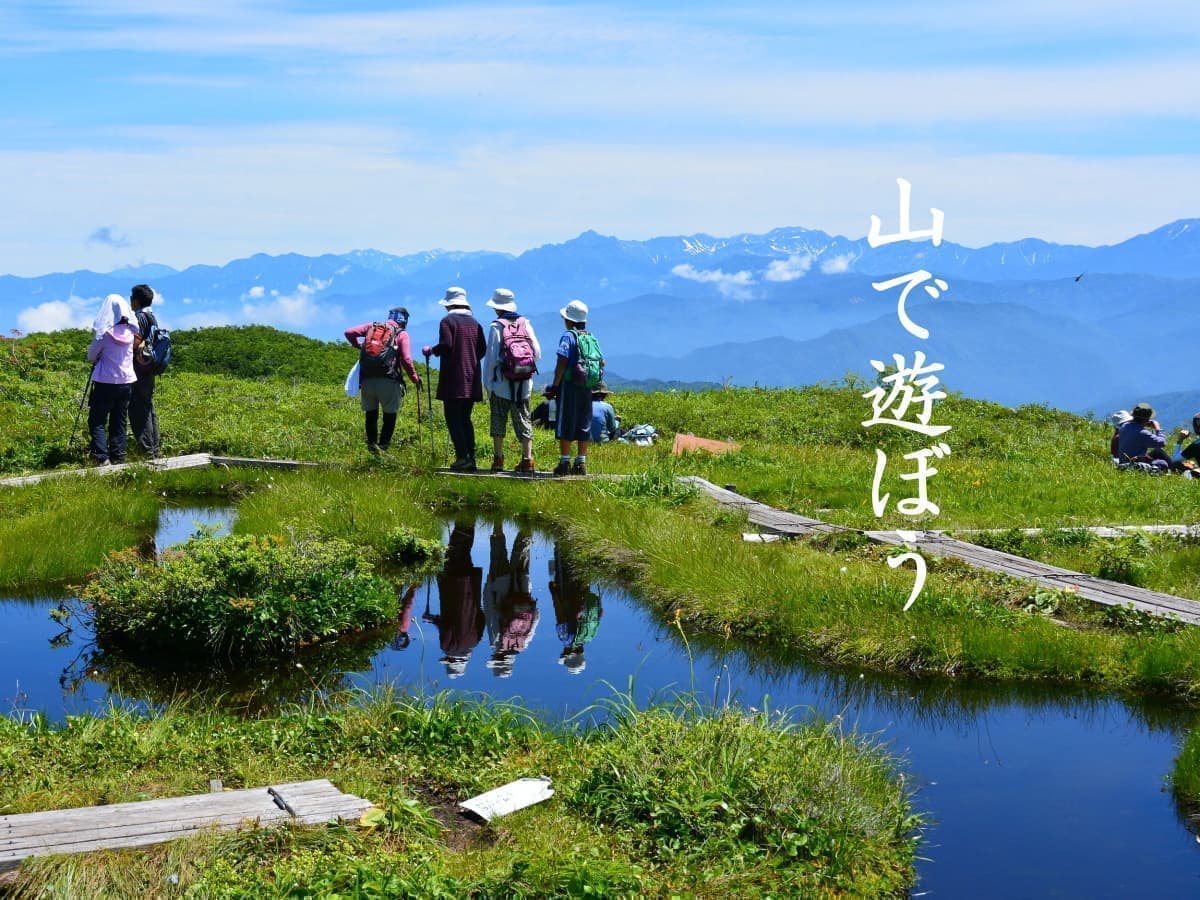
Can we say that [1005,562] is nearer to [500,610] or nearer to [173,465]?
[500,610]

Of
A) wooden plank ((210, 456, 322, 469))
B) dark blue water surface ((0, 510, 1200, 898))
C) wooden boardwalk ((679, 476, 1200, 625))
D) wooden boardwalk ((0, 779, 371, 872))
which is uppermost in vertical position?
wooden plank ((210, 456, 322, 469))

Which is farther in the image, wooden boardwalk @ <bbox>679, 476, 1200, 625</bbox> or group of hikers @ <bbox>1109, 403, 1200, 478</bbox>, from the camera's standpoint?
group of hikers @ <bbox>1109, 403, 1200, 478</bbox>

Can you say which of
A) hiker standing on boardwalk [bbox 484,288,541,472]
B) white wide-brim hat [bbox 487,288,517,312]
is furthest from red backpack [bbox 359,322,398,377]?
white wide-brim hat [bbox 487,288,517,312]

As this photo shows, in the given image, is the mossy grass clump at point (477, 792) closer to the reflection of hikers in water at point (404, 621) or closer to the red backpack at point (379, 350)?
the reflection of hikers in water at point (404, 621)

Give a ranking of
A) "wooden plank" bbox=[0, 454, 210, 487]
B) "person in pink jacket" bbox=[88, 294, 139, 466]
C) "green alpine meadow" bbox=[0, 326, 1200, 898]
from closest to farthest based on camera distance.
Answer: "green alpine meadow" bbox=[0, 326, 1200, 898] < "wooden plank" bbox=[0, 454, 210, 487] < "person in pink jacket" bbox=[88, 294, 139, 466]

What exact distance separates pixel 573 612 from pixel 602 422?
33.7 feet

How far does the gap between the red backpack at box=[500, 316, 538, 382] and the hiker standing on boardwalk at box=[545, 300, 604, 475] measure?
0.42 m

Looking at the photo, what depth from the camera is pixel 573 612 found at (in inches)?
461

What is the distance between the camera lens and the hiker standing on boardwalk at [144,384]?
1780cm

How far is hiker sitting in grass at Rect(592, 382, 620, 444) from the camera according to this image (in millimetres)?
21766

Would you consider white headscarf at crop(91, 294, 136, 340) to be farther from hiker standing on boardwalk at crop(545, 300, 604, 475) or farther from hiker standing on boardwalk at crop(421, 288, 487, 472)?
hiker standing on boardwalk at crop(545, 300, 604, 475)

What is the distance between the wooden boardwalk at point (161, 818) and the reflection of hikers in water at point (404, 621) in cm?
388

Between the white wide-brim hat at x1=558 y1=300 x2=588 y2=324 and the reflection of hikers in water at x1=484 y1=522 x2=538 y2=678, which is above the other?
the white wide-brim hat at x1=558 y1=300 x2=588 y2=324

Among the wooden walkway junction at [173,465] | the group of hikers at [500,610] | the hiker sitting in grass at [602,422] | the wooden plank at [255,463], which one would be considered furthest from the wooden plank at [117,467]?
the hiker sitting in grass at [602,422]
